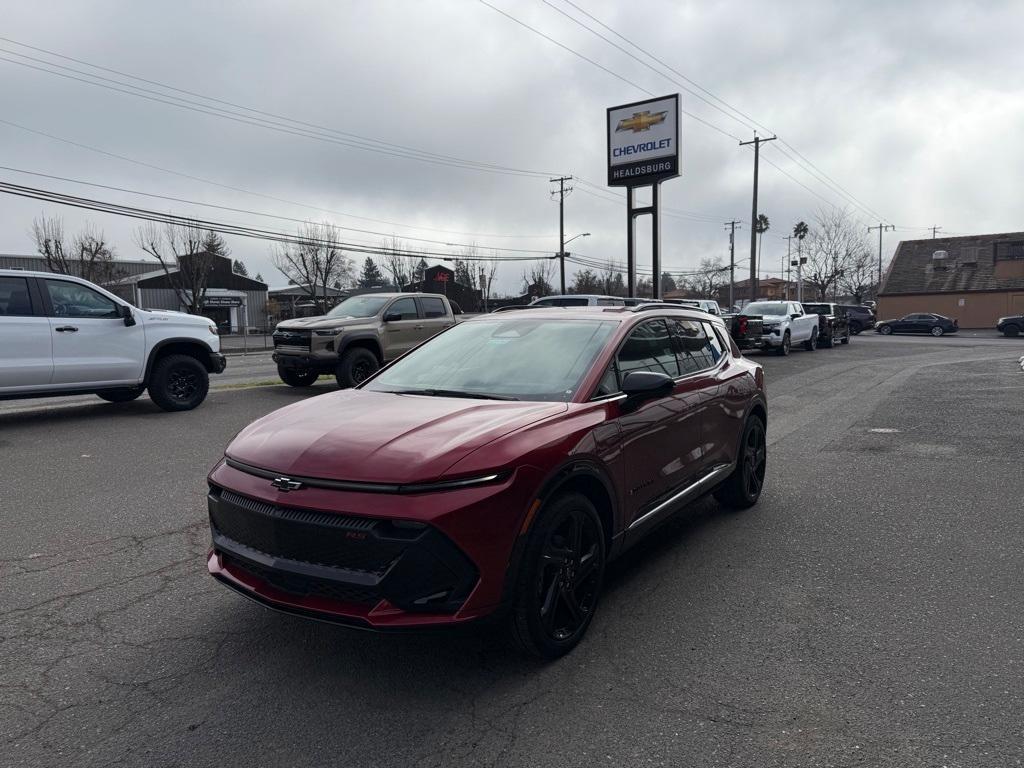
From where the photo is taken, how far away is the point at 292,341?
1241 centimetres

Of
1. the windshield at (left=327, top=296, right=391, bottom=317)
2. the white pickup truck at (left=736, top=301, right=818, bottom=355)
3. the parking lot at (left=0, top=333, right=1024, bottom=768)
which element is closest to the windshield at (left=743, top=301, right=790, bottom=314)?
the white pickup truck at (left=736, top=301, right=818, bottom=355)

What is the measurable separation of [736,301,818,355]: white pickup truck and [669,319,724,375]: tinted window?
1808cm

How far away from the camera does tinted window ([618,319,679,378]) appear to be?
4.26m

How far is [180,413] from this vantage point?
33.4 ft

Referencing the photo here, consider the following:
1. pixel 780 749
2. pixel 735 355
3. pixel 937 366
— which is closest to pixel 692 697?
pixel 780 749

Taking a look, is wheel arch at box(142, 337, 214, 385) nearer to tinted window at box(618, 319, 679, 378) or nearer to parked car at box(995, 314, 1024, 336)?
tinted window at box(618, 319, 679, 378)

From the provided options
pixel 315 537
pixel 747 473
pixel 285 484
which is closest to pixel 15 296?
pixel 285 484

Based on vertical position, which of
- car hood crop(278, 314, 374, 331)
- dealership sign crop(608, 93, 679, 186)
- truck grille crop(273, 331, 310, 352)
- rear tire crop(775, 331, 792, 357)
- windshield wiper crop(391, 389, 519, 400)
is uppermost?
dealership sign crop(608, 93, 679, 186)

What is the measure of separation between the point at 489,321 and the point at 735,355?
230 centimetres

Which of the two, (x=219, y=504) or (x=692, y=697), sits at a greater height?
(x=219, y=504)

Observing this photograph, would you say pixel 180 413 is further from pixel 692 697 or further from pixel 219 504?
pixel 692 697

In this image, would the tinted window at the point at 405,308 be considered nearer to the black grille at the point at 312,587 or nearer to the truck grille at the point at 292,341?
the truck grille at the point at 292,341

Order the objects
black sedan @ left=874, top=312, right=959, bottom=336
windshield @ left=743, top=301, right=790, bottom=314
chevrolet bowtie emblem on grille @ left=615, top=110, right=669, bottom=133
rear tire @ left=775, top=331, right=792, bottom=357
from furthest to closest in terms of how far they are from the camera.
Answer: black sedan @ left=874, top=312, right=959, bottom=336, chevrolet bowtie emblem on grille @ left=615, top=110, right=669, bottom=133, windshield @ left=743, top=301, right=790, bottom=314, rear tire @ left=775, top=331, right=792, bottom=357

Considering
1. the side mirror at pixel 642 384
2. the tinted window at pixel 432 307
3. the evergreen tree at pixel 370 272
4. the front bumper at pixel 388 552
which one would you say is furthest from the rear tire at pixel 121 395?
the evergreen tree at pixel 370 272
